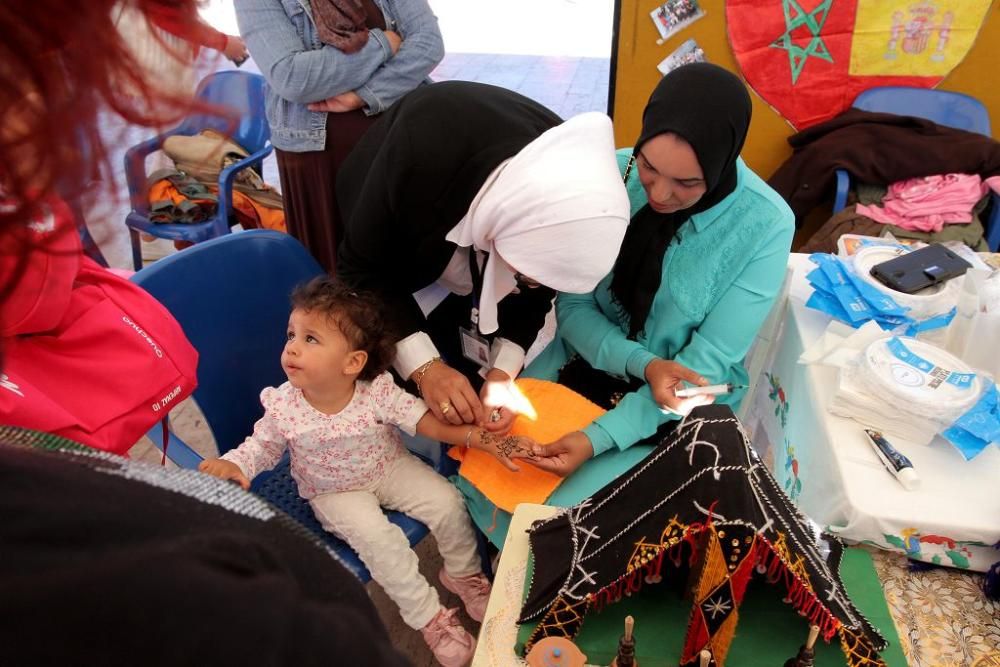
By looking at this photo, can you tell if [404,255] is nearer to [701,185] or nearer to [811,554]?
[701,185]

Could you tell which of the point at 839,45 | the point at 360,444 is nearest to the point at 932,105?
the point at 839,45

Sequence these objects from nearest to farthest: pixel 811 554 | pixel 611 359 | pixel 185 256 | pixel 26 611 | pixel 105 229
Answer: pixel 26 611 < pixel 105 229 < pixel 811 554 < pixel 185 256 < pixel 611 359

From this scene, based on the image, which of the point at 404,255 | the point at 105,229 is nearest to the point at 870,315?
the point at 404,255

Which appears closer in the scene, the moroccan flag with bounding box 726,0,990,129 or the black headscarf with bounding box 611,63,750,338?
the black headscarf with bounding box 611,63,750,338

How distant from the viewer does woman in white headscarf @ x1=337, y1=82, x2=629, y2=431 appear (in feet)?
4.33

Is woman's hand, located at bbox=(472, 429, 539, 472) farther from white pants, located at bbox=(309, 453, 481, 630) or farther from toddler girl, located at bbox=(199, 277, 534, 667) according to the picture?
white pants, located at bbox=(309, 453, 481, 630)

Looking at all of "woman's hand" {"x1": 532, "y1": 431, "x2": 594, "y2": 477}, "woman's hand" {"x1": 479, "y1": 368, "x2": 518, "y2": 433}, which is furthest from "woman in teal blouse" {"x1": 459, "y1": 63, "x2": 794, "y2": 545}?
"woman's hand" {"x1": 479, "y1": 368, "x2": 518, "y2": 433}

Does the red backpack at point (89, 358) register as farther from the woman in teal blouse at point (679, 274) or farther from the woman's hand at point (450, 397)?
the woman in teal blouse at point (679, 274)

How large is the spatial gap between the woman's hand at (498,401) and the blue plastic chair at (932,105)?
7.17 ft

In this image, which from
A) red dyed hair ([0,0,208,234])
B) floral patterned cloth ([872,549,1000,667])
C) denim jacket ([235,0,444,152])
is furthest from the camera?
denim jacket ([235,0,444,152])

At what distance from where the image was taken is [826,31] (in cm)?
319

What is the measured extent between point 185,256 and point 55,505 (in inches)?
50.7

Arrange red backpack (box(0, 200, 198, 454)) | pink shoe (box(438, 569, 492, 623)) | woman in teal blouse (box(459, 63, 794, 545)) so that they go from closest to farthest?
1. red backpack (box(0, 200, 198, 454))
2. woman in teal blouse (box(459, 63, 794, 545))
3. pink shoe (box(438, 569, 492, 623))

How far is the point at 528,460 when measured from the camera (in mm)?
1556
